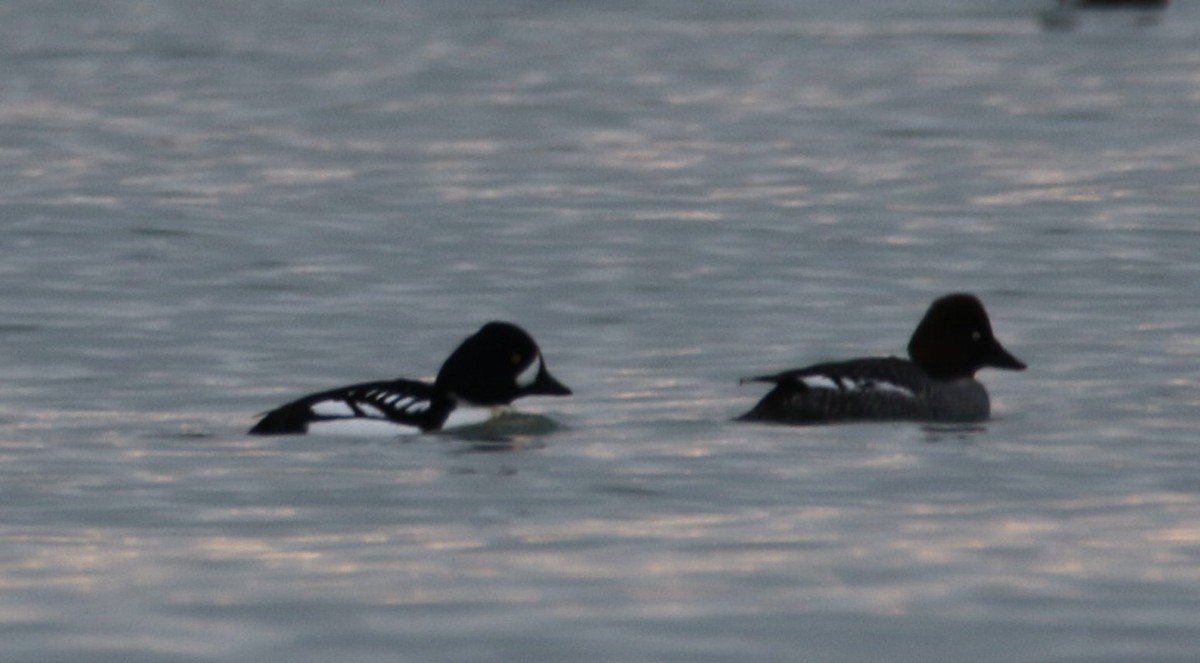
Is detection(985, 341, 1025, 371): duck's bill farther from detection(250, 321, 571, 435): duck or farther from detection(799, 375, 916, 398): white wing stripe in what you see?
detection(250, 321, 571, 435): duck

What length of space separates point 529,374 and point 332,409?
1155 mm

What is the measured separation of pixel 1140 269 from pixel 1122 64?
776 inches

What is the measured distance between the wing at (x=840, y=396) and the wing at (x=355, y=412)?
65.0 inches

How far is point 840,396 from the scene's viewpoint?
1448cm

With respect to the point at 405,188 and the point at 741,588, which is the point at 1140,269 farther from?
the point at 741,588

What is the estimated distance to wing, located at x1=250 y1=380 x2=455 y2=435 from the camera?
13.8 metres

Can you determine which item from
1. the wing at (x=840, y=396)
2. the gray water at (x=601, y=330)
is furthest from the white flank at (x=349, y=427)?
the wing at (x=840, y=396)

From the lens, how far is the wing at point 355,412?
13758 mm

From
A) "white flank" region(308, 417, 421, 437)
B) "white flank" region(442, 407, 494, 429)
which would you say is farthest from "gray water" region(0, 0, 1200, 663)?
"white flank" region(442, 407, 494, 429)

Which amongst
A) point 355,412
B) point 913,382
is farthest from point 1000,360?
point 355,412

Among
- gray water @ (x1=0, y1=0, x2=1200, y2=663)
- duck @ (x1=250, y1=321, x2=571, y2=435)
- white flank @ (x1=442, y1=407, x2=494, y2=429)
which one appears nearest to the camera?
gray water @ (x1=0, y1=0, x2=1200, y2=663)

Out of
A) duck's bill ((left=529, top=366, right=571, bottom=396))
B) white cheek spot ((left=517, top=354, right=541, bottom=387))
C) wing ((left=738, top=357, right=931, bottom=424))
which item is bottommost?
wing ((left=738, top=357, right=931, bottom=424))

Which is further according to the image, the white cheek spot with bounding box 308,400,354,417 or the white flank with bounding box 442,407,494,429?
the white flank with bounding box 442,407,494,429

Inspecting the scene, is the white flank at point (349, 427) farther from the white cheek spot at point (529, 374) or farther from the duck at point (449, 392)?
the white cheek spot at point (529, 374)
